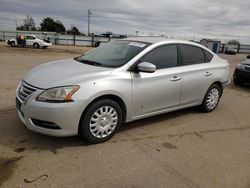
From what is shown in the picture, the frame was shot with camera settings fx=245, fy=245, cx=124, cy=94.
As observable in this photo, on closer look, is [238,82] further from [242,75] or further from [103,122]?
[103,122]

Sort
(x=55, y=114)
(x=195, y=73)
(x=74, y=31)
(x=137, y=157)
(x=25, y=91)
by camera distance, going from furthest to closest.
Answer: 1. (x=74, y=31)
2. (x=195, y=73)
3. (x=25, y=91)
4. (x=137, y=157)
5. (x=55, y=114)

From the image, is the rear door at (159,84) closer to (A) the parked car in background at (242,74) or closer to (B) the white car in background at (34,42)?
(A) the parked car in background at (242,74)

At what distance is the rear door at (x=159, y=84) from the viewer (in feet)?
12.9

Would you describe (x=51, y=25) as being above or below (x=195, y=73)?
above

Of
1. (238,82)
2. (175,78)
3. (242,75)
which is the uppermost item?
(175,78)

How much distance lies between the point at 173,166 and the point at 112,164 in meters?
0.79

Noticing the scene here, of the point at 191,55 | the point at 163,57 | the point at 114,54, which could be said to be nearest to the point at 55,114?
the point at 114,54

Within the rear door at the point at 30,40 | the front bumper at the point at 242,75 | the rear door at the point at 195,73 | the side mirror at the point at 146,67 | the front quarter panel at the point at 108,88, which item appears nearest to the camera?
the front quarter panel at the point at 108,88

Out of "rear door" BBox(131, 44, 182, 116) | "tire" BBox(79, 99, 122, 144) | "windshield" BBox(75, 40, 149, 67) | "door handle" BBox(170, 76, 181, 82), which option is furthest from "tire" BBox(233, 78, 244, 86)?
"tire" BBox(79, 99, 122, 144)

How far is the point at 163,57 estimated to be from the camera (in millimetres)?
4352

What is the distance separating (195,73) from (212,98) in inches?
39.2

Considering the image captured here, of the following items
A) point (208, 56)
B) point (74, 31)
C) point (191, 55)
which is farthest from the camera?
point (74, 31)

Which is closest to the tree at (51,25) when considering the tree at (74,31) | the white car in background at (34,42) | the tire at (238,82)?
the tree at (74,31)

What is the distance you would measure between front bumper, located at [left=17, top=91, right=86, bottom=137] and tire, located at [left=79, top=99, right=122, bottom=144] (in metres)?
0.12
